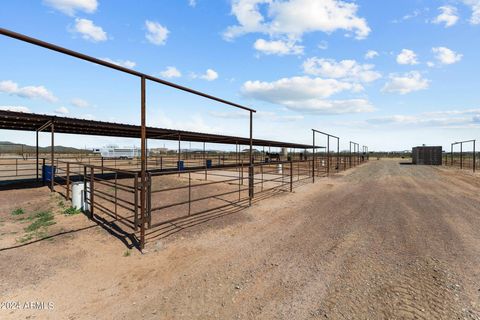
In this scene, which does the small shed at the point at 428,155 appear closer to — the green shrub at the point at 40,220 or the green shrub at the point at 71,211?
the green shrub at the point at 71,211

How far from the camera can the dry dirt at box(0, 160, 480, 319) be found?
10.3 ft

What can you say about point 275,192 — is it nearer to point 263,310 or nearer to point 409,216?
point 409,216

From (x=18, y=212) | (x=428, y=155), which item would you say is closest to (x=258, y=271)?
(x=18, y=212)

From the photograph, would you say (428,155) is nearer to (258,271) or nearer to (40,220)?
(258,271)

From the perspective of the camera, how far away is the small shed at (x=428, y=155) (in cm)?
3881

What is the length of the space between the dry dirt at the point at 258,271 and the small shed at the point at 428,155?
4084 cm

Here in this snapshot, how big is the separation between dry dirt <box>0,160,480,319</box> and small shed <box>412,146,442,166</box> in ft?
134

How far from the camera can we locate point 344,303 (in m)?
3.22

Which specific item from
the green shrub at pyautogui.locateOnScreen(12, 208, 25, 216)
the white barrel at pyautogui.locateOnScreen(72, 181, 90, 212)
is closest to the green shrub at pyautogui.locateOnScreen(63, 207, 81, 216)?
the white barrel at pyautogui.locateOnScreen(72, 181, 90, 212)

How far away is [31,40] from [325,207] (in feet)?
29.6

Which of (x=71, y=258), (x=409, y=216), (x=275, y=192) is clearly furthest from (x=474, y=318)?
(x=275, y=192)

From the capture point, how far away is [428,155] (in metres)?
40.0

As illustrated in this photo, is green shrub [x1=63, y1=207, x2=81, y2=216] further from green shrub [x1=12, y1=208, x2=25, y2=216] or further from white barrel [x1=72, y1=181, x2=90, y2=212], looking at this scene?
green shrub [x1=12, y1=208, x2=25, y2=216]

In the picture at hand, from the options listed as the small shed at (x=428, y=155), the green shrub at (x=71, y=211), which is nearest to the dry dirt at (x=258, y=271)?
the green shrub at (x=71, y=211)
